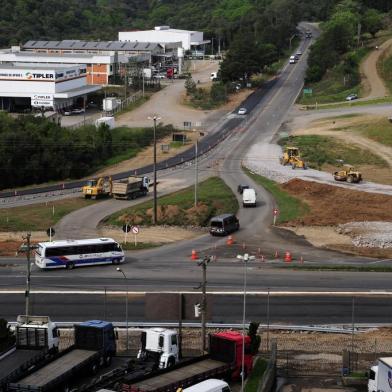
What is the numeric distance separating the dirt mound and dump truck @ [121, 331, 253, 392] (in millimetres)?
29800

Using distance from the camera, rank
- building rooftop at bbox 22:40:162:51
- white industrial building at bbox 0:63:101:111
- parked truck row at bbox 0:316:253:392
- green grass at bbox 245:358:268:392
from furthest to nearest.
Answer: building rooftop at bbox 22:40:162:51 → white industrial building at bbox 0:63:101:111 → green grass at bbox 245:358:268:392 → parked truck row at bbox 0:316:253:392

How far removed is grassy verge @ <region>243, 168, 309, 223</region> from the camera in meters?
62.0

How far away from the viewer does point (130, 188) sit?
68938 millimetres

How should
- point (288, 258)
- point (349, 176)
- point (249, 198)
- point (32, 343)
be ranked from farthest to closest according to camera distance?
point (349, 176), point (249, 198), point (288, 258), point (32, 343)

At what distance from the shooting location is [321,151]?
85312 millimetres

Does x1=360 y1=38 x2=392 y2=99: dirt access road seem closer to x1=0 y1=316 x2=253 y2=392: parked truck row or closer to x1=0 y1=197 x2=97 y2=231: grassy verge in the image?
x1=0 y1=197 x2=97 y2=231: grassy verge

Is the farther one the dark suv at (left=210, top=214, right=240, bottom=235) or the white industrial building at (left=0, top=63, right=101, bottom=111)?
the white industrial building at (left=0, top=63, right=101, bottom=111)

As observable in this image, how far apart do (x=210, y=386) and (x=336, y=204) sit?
128 feet

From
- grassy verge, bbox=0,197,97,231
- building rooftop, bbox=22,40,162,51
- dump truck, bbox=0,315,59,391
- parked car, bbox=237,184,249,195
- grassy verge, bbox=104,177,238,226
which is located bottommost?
grassy verge, bbox=0,197,97,231

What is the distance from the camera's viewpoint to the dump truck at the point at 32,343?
101ft

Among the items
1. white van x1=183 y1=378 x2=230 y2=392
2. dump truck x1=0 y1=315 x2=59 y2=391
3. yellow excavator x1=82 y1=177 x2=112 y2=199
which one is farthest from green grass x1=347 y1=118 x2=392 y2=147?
white van x1=183 y1=378 x2=230 y2=392

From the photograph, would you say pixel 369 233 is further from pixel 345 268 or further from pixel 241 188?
pixel 241 188

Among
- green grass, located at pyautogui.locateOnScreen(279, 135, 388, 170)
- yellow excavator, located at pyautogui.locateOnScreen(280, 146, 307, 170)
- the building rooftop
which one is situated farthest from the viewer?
the building rooftop

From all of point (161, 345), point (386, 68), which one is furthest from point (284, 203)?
point (386, 68)
